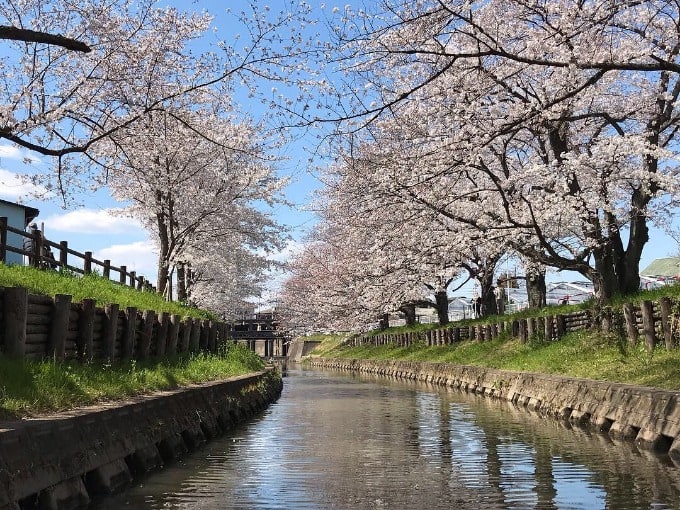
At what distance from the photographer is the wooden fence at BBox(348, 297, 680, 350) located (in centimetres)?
1349

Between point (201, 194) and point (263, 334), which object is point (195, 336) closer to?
point (201, 194)

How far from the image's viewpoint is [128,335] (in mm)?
13312

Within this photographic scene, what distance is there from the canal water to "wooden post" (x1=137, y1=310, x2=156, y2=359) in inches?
95.7

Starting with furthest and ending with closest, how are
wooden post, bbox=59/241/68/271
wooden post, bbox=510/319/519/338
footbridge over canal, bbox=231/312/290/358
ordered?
footbridge over canal, bbox=231/312/290/358 < wooden post, bbox=510/319/519/338 < wooden post, bbox=59/241/68/271

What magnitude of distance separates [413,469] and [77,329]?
580 cm

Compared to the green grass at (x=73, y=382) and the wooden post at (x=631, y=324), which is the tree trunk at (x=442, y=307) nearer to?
the wooden post at (x=631, y=324)

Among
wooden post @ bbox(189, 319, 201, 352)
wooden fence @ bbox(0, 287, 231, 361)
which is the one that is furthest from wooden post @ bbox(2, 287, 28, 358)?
wooden post @ bbox(189, 319, 201, 352)

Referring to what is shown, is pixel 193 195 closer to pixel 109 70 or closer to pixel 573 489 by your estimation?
pixel 109 70

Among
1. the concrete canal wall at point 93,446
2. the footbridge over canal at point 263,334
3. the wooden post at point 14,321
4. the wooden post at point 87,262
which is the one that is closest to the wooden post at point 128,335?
the concrete canal wall at point 93,446

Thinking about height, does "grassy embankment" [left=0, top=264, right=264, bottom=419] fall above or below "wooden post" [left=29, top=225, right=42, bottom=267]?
below

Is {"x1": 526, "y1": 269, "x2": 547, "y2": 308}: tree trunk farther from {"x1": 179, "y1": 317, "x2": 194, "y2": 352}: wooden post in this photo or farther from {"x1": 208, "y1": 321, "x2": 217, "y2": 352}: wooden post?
{"x1": 179, "y1": 317, "x2": 194, "y2": 352}: wooden post

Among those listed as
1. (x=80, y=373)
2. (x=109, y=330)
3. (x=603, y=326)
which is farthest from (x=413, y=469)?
(x=603, y=326)

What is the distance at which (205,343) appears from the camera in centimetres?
2100

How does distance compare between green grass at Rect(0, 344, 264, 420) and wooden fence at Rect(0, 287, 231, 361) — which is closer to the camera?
green grass at Rect(0, 344, 264, 420)
